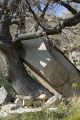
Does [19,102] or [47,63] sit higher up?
[47,63]

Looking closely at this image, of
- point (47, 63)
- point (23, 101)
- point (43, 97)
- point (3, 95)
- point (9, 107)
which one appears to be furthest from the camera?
point (47, 63)

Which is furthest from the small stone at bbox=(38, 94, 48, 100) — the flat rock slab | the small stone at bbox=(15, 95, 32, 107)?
the flat rock slab

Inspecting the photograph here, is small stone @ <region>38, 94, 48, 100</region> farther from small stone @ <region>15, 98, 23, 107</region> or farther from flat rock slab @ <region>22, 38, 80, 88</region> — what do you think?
flat rock slab @ <region>22, 38, 80, 88</region>

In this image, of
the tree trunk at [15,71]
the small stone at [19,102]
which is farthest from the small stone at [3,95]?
the small stone at [19,102]

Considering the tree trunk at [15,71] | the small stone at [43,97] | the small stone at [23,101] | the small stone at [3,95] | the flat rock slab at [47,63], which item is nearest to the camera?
the small stone at [23,101]

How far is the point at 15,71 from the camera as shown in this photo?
9.38 m

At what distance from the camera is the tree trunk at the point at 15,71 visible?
9.25 m

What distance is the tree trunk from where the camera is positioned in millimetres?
9250

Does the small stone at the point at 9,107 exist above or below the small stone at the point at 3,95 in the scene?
above

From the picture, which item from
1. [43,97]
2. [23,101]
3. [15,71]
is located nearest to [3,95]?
[15,71]

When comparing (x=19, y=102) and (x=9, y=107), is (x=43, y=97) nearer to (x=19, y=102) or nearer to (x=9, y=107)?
(x=19, y=102)

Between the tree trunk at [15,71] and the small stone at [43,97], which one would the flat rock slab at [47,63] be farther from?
the small stone at [43,97]

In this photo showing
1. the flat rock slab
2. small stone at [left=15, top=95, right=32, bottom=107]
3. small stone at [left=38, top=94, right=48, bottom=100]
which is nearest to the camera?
small stone at [left=15, top=95, right=32, bottom=107]

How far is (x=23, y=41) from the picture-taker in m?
9.85
